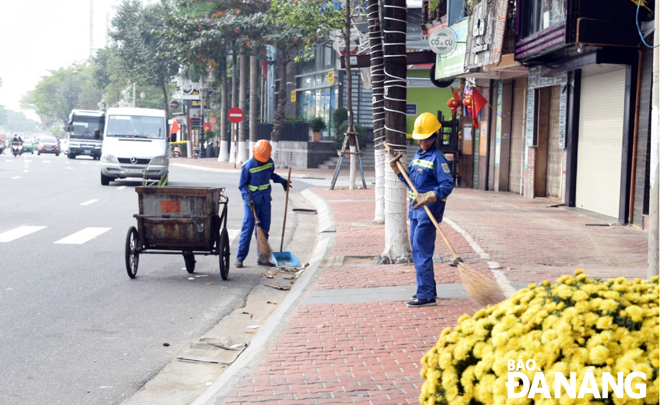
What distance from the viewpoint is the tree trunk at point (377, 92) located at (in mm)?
13164

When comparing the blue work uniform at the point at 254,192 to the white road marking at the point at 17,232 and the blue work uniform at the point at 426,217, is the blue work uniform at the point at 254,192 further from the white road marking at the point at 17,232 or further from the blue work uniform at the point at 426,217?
the white road marking at the point at 17,232

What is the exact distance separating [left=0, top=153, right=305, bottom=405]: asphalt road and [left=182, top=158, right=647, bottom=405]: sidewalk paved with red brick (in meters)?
1.07

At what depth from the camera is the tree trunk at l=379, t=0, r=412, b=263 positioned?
10.3 m

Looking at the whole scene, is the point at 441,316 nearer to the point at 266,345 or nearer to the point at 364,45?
the point at 266,345

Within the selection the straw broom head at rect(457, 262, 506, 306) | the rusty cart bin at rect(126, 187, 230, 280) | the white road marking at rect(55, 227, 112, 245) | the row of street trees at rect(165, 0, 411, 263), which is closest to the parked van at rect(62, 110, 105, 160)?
the row of street trees at rect(165, 0, 411, 263)

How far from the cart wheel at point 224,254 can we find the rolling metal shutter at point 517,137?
1337 cm

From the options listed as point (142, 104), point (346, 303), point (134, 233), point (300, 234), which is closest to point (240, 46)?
point (300, 234)

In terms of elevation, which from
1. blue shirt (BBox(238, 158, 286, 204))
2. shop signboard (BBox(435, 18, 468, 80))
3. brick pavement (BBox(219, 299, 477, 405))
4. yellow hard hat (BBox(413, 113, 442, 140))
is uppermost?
shop signboard (BBox(435, 18, 468, 80))

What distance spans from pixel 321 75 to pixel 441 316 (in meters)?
35.9

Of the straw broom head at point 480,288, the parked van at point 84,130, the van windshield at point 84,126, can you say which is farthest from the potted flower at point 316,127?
the straw broom head at point 480,288

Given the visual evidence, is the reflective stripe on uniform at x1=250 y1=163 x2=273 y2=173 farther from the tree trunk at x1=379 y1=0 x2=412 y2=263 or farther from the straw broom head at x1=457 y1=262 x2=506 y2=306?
the straw broom head at x1=457 y1=262 x2=506 y2=306

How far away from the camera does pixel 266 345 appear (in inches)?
250

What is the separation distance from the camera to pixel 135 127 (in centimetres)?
2577

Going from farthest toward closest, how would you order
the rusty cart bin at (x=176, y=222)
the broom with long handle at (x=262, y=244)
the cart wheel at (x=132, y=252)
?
the broom with long handle at (x=262, y=244)
the rusty cart bin at (x=176, y=222)
the cart wheel at (x=132, y=252)
